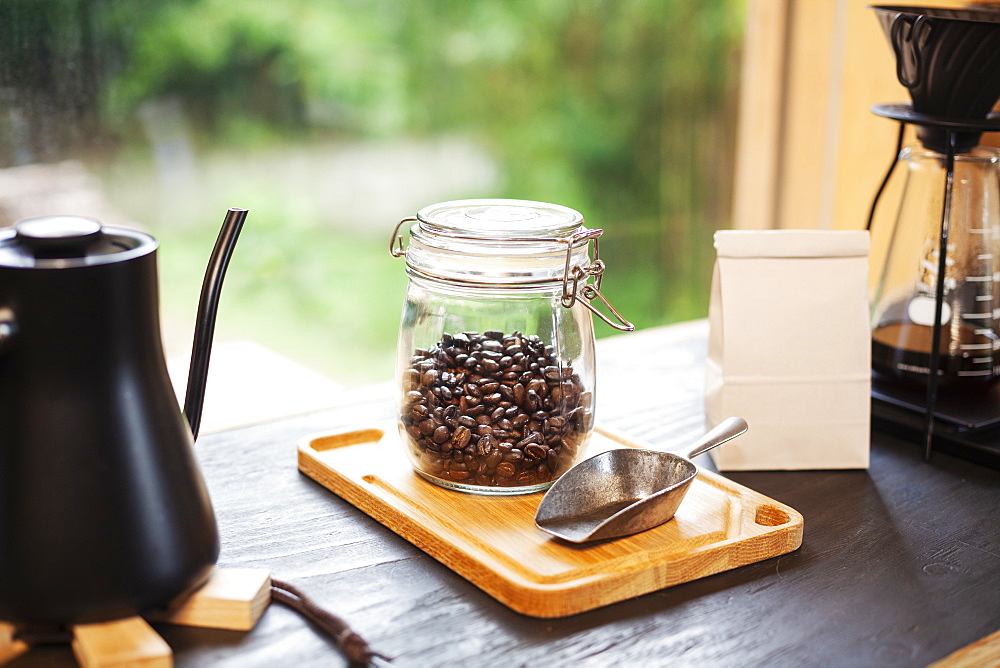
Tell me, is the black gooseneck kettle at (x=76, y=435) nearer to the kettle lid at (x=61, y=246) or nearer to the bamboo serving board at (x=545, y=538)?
the kettle lid at (x=61, y=246)

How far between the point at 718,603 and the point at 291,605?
30 centimetres

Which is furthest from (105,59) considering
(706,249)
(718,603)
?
(706,249)

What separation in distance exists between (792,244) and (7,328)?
669 millimetres

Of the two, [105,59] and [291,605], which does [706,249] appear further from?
[291,605]

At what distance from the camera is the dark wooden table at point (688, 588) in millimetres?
634

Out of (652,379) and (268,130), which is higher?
(268,130)

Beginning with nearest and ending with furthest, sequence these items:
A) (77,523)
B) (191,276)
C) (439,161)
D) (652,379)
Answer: (77,523), (652,379), (191,276), (439,161)

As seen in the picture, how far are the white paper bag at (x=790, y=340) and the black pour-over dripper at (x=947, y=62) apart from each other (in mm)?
158

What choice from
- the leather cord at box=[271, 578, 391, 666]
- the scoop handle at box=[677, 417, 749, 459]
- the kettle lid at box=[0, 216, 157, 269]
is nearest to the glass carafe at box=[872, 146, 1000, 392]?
the scoop handle at box=[677, 417, 749, 459]

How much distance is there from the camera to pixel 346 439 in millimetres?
948

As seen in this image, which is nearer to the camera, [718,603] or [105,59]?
[718,603]

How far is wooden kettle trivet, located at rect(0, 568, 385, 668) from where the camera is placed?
0.58 m

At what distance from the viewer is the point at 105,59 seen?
137cm

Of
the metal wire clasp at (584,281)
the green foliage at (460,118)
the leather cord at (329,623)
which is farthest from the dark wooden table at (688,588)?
the green foliage at (460,118)
